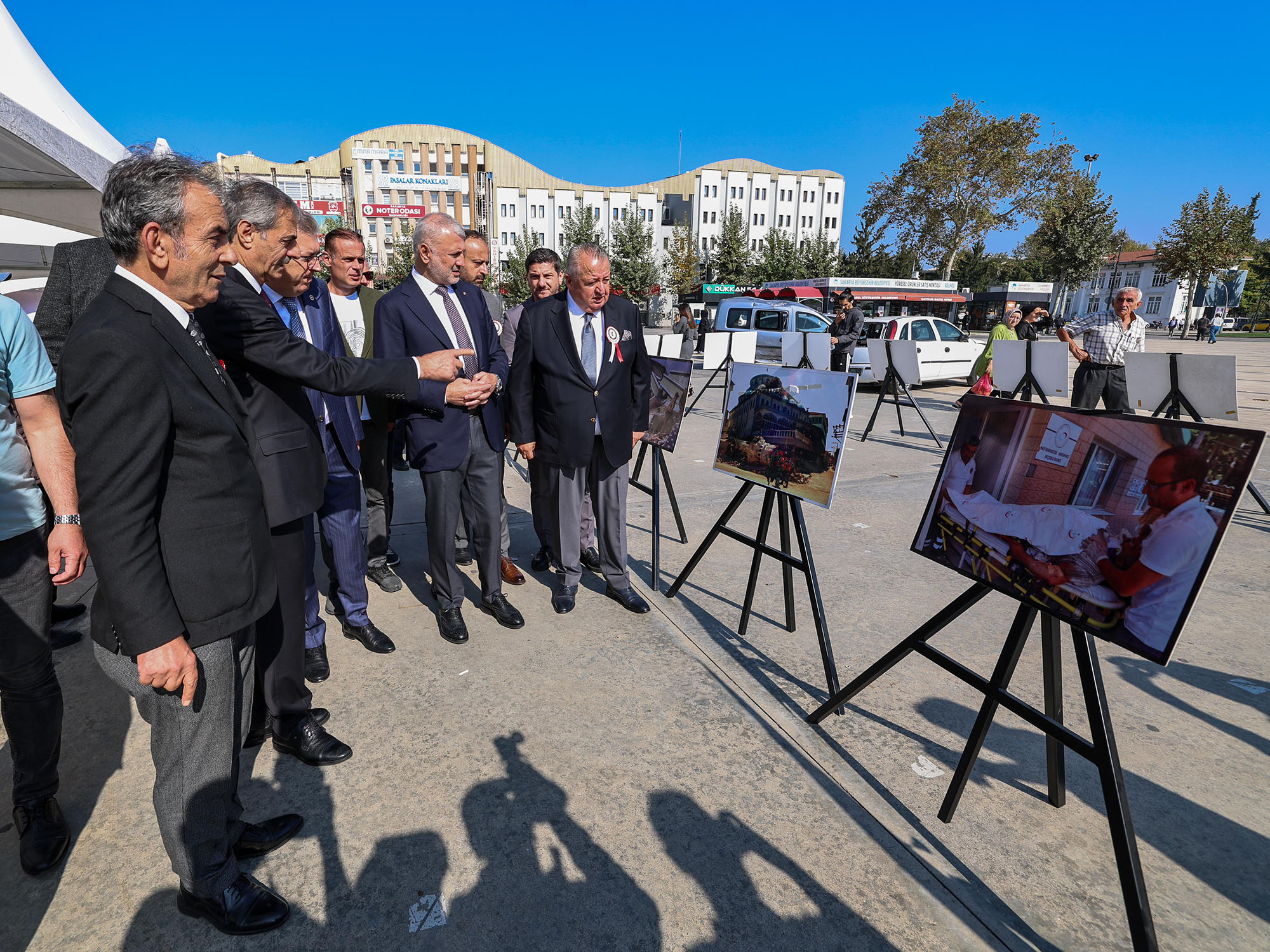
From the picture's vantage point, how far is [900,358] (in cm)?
890

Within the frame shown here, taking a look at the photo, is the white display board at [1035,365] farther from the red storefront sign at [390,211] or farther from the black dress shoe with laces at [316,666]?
the red storefront sign at [390,211]

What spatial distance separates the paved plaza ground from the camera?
183cm

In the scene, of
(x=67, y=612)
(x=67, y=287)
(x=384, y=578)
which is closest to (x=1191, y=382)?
(x=384, y=578)

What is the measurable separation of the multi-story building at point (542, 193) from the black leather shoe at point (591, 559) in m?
60.3

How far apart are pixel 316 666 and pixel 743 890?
2170 millimetres

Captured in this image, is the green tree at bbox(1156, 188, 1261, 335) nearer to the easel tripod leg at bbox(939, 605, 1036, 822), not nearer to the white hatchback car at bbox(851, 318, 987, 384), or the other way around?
the white hatchback car at bbox(851, 318, 987, 384)

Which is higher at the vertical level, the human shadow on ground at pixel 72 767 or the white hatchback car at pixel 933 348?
the white hatchback car at pixel 933 348

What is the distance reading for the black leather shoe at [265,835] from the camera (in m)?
2.02

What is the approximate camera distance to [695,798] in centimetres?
230

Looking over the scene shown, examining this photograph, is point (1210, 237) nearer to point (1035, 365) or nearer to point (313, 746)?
point (1035, 365)

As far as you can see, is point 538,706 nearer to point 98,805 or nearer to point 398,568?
point 98,805

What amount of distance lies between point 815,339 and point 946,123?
34.2 meters

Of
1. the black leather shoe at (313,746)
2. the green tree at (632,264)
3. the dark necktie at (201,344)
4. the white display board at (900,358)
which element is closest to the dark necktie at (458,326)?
the dark necktie at (201,344)

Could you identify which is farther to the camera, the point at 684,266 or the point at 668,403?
the point at 684,266
